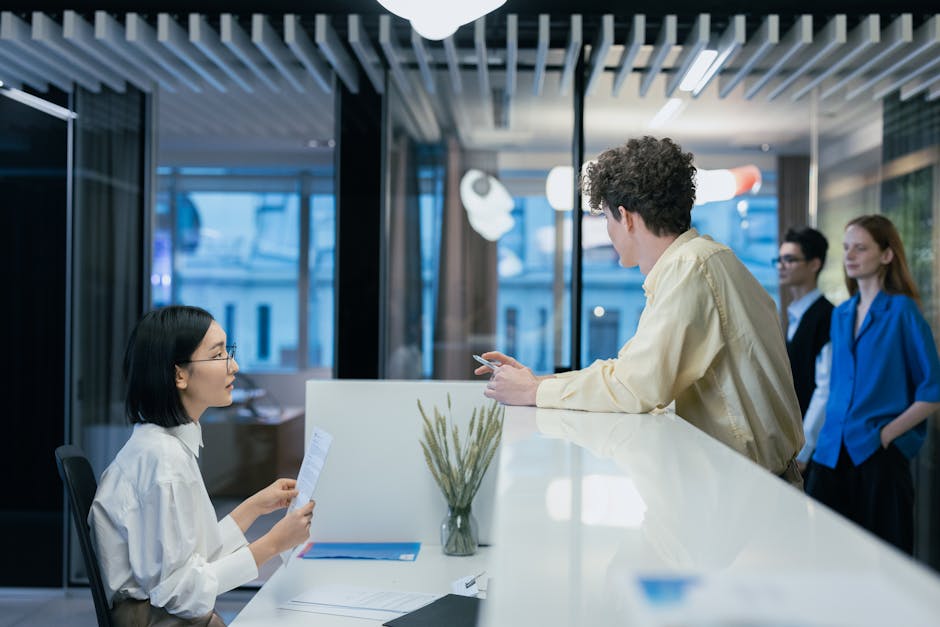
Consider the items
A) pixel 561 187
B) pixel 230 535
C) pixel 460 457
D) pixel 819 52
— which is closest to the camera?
pixel 230 535

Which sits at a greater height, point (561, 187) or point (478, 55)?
point (478, 55)

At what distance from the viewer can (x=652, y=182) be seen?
6.27 ft

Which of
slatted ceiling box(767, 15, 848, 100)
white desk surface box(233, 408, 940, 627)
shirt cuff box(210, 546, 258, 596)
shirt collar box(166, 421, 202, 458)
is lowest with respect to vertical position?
shirt cuff box(210, 546, 258, 596)

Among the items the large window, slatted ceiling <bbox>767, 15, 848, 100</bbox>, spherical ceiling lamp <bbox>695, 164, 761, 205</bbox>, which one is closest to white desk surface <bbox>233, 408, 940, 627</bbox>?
slatted ceiling <bbox>767, 15, 848, 100</bbox>

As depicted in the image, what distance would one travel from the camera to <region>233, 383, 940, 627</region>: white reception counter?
50 cm

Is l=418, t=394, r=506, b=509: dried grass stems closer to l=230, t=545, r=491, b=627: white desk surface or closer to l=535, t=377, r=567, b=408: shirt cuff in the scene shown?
l=230, t=545, r=491, b=627: white desk surface

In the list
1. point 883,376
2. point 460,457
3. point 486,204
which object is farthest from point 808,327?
point 460,457

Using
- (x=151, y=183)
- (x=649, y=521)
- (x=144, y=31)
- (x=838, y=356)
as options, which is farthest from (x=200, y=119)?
(x=649, y=521)

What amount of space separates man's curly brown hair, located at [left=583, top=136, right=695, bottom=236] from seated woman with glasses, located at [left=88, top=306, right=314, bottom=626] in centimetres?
98

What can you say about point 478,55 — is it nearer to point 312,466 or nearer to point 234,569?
point 312,466

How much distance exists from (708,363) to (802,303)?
2546mm

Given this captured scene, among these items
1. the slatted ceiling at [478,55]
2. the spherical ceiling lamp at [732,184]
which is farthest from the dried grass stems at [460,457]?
the spherical ceiling lamp at [732,184]

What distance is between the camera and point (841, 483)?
12.2 ft

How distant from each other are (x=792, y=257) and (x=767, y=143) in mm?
716
